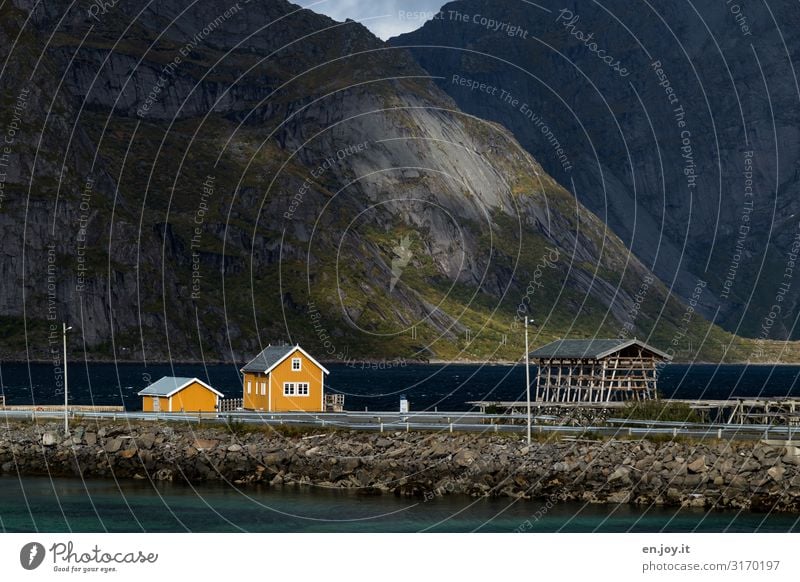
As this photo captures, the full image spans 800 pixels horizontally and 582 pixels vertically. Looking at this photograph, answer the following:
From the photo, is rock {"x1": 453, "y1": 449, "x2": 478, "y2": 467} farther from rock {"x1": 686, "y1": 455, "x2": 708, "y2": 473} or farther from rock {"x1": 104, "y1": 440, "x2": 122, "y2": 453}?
rock {"x1": 104, "y1": 440, "x2": 122, "y2": 453}

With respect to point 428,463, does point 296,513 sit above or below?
below

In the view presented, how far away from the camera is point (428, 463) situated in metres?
72.0

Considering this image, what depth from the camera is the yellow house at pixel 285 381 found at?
93750mm

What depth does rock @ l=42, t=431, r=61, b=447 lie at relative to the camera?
8156cm

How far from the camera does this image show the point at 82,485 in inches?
2904

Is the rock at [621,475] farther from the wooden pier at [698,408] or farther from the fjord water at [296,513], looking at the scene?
the wooden pier at [698,408]

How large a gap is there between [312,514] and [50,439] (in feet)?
86.2

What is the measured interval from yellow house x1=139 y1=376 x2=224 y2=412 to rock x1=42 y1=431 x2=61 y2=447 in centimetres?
1222

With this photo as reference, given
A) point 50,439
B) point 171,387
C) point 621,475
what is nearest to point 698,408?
point 621,475

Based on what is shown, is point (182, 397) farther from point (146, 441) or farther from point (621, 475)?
point (621, 475)

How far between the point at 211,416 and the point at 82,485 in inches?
554

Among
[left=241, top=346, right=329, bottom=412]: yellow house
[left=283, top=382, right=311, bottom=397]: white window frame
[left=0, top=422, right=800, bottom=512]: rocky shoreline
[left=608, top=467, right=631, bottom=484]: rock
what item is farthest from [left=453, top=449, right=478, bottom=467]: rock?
[left=283, top=382, right=311, bottom=397]: white window frame

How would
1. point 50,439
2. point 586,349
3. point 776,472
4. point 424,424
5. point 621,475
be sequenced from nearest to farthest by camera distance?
point 776,472
point 621,475
point 424,424
point 50,439
point 586,349
